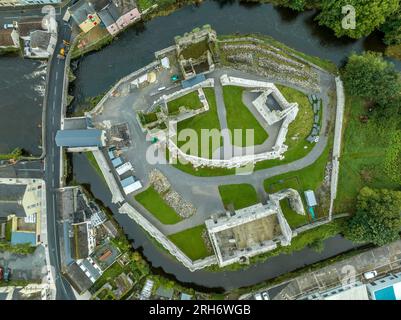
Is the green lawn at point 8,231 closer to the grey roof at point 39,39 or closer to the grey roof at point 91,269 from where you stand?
the grey roof at point 91,269

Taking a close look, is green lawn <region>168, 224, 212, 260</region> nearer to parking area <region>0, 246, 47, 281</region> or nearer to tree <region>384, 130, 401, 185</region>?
parking area <region>0, 246, 47, 281</region>

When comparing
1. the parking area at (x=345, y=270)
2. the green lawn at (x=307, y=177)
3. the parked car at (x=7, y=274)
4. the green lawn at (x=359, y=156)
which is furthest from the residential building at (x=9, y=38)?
the parking area at (x=345, y=270)

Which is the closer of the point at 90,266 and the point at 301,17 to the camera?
the point at 90,266

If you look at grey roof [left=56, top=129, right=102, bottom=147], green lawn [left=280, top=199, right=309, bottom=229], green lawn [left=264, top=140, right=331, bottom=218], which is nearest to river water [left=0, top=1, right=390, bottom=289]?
grey roof [left=56, top=129, right=102, bottom=147]

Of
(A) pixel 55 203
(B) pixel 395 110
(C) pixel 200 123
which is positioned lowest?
(A) pixel 55 203

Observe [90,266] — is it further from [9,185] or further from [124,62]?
[124,62]

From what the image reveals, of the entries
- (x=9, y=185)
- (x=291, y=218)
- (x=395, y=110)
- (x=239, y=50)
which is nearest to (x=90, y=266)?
(x=9, y=185)

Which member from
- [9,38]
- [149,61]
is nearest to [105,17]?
[149,61]
